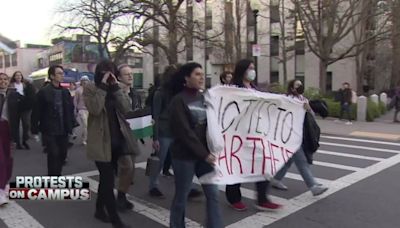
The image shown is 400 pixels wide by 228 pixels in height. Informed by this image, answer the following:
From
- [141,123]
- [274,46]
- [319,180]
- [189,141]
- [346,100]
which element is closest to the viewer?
[189,141]

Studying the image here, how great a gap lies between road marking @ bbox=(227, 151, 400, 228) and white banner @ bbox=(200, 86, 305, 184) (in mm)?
489

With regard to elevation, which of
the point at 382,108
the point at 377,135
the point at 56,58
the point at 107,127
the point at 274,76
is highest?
the point at 56,58

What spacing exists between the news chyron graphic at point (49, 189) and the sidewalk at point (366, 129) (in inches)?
444

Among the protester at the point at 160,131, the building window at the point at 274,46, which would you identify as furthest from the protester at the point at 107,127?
the building window at the point at 274,46

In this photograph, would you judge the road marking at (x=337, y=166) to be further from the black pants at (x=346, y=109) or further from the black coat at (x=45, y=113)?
the black pants at (x=346, y=109)

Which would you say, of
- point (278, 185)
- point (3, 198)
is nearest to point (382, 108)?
point (278, 185)

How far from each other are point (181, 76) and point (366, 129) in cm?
1385

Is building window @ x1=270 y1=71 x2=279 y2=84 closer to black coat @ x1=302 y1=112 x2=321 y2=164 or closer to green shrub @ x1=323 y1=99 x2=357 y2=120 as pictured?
green shrub @ x1=323 y1=99 x2=357 y2=120

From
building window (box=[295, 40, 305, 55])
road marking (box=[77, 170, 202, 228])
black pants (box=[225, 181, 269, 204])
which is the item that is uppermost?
building window (box=[295, 40, 305, 55])

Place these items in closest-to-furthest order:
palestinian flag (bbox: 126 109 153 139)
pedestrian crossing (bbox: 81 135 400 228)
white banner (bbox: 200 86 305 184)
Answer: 1. white banner (bbox: 200 86 305 184)
2. pedestrian crossing (bbox: 81 135 400 228)
3. palestinian flag (bbox: 126 109 153 139)

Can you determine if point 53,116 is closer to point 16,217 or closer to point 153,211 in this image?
point 16,217

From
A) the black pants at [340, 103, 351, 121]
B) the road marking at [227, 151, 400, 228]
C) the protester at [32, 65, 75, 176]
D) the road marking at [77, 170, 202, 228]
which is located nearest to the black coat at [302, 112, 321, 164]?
→ the road marking at [227, 151, 400, 228]

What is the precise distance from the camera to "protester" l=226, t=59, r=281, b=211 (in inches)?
217

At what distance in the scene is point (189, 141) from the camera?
410 centimetres
